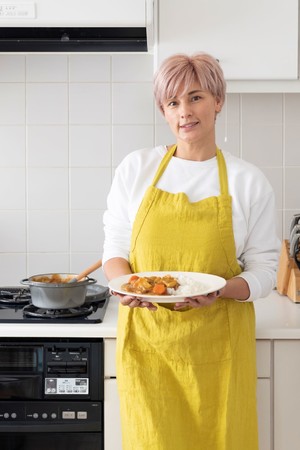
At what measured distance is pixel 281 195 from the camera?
241cm

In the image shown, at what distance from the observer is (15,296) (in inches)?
83.3

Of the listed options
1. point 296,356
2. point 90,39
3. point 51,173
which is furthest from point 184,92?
point 51,173

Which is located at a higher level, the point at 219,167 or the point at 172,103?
the point at 172,103

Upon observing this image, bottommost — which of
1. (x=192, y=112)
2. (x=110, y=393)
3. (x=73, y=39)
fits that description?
(x=110, y=393)

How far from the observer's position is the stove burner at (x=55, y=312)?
186 centimetres

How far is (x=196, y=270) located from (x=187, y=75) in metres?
0.49

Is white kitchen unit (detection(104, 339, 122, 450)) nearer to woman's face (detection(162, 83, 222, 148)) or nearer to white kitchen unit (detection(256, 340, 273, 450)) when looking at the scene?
white kitchen unit (detection(256, 340, 273, 450))

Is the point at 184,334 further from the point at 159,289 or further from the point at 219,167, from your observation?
the point at 219,167

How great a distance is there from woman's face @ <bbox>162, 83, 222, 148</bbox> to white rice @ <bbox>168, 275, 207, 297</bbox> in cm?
38

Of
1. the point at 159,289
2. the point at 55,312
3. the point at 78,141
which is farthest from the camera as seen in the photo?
the point at 78,141

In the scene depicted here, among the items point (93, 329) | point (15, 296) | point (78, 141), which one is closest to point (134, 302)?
point (93, 329)

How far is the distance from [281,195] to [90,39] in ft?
2.95

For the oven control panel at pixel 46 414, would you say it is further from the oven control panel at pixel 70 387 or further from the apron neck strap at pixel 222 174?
the apron neck strap at pixel 222 174

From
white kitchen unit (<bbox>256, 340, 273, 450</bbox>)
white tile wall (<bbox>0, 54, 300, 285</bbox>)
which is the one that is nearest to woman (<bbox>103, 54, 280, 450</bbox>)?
white kitchen unit (<bbox>256, 340, 273, 450</bbox>)
